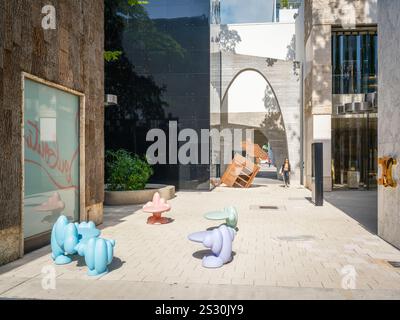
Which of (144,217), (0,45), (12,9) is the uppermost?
(12,9)

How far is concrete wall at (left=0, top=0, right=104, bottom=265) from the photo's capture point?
7.16 metres

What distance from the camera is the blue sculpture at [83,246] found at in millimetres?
6414

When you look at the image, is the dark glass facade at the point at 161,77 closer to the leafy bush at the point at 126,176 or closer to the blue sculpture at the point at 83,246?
the leafy bush at the point at 126,176

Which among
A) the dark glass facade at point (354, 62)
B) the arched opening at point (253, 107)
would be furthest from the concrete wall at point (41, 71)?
the arched opening at point (253, 107)

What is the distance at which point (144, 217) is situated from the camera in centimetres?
1298

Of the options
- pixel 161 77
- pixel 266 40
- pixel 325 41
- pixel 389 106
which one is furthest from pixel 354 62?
pixel 389 106

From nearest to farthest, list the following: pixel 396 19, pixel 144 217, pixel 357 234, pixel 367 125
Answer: pixel 396 19
pixel 357 234
pixel 144 217
pixel 367 125

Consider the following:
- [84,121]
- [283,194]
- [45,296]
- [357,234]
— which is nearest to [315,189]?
[283,194]

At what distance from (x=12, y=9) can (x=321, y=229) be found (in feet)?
30.1

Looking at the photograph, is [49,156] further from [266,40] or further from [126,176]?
[266,40]

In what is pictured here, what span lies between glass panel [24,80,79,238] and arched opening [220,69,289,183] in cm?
1934

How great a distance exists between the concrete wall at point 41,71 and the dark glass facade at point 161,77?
1026 centimetres

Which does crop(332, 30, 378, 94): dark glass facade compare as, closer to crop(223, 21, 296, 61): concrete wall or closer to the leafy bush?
crop(223, 21, 296, 61): concrete wall
